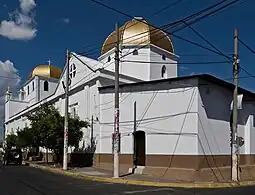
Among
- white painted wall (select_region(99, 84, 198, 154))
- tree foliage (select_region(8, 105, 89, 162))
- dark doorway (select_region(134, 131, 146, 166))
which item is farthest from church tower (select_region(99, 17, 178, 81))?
dark doorway (select_region(134, 131, 146, 166))

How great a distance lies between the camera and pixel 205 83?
23.4m

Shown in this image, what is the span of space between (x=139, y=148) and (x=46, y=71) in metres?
40.5

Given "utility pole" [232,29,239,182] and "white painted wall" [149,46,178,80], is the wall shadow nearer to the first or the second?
"white painted wall" [149,46,178,80]

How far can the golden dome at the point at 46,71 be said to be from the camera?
6309 cm

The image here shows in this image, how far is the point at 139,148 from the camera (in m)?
26.1

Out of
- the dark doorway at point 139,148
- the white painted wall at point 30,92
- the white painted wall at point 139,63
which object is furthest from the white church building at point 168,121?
the white painted wall at point 30,92

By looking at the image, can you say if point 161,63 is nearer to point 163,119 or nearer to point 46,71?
point 163,119

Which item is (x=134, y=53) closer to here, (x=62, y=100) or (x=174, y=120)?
(x=62, y=100)

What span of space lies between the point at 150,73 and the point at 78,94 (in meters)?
7.62

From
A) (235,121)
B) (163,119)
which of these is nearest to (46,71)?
(163,119)

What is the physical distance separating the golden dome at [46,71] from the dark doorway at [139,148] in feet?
129

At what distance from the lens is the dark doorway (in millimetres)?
25763

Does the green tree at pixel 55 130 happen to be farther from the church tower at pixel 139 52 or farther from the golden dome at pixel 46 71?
the golden dome at pixel 46 71

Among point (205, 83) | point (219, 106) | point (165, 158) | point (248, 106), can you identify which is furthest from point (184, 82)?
point (248, 106)
